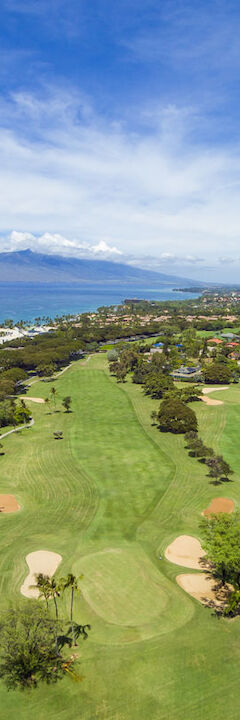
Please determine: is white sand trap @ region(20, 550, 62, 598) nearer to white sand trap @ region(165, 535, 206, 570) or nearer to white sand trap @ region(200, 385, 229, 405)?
white sand trap @ region(165, 535, 206, 570)

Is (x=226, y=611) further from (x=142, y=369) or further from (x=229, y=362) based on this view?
(x=229, y=362)

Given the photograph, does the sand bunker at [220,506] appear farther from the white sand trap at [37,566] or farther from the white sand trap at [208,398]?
the white sand trap at [208,398]

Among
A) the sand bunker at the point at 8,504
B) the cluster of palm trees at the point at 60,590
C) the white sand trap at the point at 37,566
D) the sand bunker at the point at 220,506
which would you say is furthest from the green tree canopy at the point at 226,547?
the sand bunker at the point at 8,504

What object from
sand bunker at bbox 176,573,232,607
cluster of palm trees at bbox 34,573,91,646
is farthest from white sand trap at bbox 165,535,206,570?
cluster of palm trees at bbox 34,573,91,646

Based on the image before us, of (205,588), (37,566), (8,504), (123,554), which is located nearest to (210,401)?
(8,504)

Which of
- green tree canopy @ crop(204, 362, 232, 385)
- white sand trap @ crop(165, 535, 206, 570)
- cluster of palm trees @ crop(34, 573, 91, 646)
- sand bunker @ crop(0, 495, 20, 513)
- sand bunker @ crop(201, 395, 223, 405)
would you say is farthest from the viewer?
green tree canopy @ crop(204, 362, 232, 385)

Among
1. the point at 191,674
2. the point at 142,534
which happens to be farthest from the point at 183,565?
the point at 191,674
